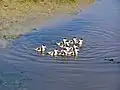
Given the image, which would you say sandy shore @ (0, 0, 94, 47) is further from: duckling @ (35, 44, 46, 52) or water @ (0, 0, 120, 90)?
duckling @ (35, 44, 46, 52)

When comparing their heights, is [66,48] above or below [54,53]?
above

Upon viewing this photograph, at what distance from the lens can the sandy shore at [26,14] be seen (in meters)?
17.7

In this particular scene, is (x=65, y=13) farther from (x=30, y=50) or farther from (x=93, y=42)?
(x=30, y=50)

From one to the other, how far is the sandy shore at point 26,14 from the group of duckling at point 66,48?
2318 millimetres

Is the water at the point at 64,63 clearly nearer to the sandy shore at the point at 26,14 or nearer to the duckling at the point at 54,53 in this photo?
the duckling at the point at 54,53

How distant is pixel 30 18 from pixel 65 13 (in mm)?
2915

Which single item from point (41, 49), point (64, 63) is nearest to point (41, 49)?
point (41, 49)

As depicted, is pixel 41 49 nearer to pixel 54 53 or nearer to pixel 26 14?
pixel 54 53

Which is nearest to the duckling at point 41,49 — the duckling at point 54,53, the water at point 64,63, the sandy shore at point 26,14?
the water at point 64,63

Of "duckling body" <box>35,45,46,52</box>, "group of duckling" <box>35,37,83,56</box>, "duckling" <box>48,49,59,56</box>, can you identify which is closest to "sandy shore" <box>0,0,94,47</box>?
"duckling body" <box>35,45,46,52</box>

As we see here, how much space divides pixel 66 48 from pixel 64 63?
1239 mm

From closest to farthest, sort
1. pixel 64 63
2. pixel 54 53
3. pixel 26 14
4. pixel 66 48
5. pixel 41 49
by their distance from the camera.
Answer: pixel 64 63 < pixel 54 53 < pixel 41 49 < pixel 66 48 < pixel 26 14

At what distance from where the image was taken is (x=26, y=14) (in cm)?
2080

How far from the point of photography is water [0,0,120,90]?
39.4ft
